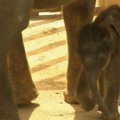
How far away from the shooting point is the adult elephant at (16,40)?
1.49 meters

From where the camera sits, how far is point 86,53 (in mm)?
1877

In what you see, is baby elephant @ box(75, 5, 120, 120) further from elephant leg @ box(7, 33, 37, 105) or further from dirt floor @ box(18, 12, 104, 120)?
elephant leg @ box(7, 33, 37, 105)

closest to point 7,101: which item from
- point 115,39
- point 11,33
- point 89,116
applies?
point 11,33

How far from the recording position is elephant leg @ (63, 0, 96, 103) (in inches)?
93.2

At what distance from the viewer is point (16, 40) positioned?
6.17 feet

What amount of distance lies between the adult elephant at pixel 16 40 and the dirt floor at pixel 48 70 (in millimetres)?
87

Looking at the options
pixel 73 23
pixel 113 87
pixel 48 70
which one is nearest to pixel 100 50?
pixel 113 87

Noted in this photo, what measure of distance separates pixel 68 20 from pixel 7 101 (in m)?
0.95

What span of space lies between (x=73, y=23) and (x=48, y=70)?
764mm

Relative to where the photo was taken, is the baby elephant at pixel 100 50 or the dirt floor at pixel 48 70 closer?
the baby elephant at pixel 100 50

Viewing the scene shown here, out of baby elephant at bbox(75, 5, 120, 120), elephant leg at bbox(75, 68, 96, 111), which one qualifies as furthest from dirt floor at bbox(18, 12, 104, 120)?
baby elephant at bbox(75, 5, 120, 120)

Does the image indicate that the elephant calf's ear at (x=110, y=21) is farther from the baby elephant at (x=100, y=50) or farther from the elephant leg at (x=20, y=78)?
the elephant leg at (x=20, y=78)

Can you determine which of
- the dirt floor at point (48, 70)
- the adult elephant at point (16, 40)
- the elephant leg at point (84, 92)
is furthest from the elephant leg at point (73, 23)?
the elephant leg at point (84, 92)

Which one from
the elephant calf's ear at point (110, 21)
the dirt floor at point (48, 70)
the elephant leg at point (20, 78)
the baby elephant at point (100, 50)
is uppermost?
the elephant calf's ear at point (110, 21)
